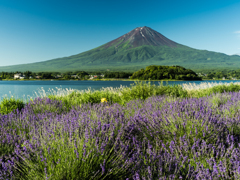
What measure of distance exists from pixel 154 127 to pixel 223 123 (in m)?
1.14

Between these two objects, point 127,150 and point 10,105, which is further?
point 10,105

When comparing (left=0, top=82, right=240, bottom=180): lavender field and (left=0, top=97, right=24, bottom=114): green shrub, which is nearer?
(left=0, top=82, right=240, bottom=180): lavender field

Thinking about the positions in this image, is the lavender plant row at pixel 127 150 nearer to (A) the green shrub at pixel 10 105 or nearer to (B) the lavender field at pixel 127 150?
(B) the lavender field at pixel 127 150

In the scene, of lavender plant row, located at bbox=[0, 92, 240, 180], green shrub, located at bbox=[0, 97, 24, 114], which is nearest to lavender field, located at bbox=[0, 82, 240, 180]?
lavender plant row, located at bbox=[0, 92, 240, 180]

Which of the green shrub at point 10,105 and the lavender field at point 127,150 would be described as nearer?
the lavender field at point 127,150

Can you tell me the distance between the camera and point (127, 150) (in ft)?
7.76

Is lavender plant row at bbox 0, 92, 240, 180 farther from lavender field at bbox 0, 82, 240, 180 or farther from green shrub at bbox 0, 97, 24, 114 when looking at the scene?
green shrub at bbox 0, 97, 24, 114

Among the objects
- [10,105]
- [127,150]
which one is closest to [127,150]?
[127,150]

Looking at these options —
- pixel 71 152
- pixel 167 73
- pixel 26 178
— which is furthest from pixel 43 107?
pixel 167 73

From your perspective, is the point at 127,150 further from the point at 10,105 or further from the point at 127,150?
the point at 10,105

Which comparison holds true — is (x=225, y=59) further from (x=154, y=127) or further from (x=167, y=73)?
(x=154, y=127)

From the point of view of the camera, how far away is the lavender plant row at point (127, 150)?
1.75 metres

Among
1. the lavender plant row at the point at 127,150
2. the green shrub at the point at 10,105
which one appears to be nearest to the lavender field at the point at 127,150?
the lavender plant row at the point at 127,150

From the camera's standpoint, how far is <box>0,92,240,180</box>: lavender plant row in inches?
68.7
